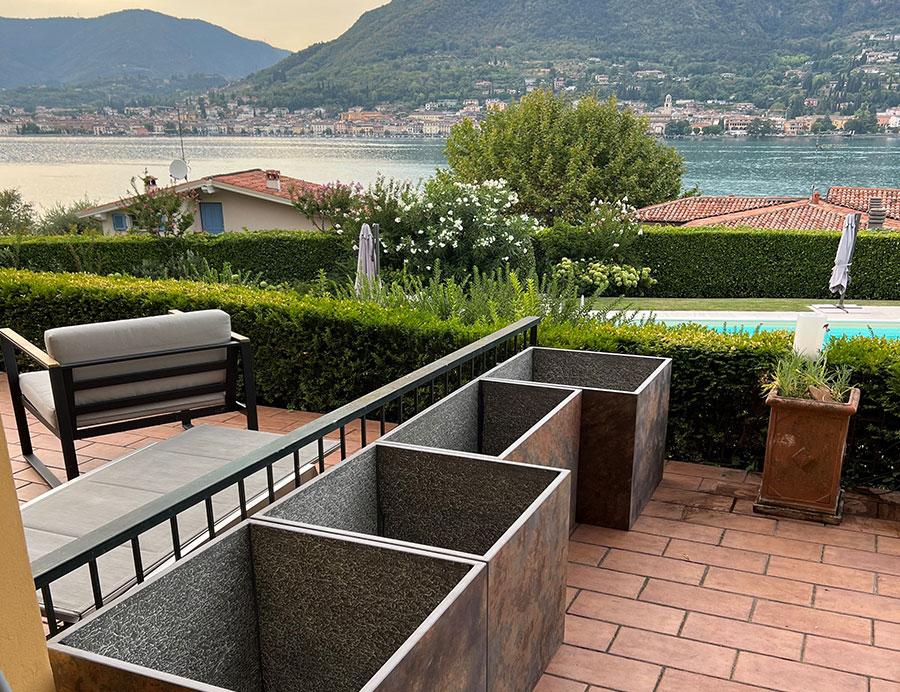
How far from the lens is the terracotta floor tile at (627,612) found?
106 inches

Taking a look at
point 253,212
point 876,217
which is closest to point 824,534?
point 876,217

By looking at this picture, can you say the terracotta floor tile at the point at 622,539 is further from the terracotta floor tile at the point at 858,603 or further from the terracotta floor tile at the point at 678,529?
the terracotta floor tile at the point at 858,603

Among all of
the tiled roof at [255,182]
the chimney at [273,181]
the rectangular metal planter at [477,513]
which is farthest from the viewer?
the chimney at [273,181]

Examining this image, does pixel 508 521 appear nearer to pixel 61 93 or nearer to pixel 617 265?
pixel 617 265

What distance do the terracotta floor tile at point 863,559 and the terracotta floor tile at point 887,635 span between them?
405 mm

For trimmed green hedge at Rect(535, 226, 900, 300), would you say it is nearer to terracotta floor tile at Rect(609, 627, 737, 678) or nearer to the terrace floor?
the terrace floor

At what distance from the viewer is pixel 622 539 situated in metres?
3.31

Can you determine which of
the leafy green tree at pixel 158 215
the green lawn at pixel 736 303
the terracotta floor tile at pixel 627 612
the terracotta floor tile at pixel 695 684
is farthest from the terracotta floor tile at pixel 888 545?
the leafy green tree at pixel 158 215

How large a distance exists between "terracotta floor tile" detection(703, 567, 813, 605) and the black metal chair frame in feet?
8.00

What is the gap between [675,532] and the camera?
133 inches

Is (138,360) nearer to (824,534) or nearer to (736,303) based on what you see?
(824,534)

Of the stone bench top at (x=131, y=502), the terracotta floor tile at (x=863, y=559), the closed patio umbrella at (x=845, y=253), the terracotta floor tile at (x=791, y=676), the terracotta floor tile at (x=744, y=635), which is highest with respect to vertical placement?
the stone bench top at (x=131, y=502)

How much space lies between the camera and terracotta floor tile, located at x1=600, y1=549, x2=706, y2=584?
3.01 m

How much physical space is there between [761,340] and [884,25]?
2710 inches
